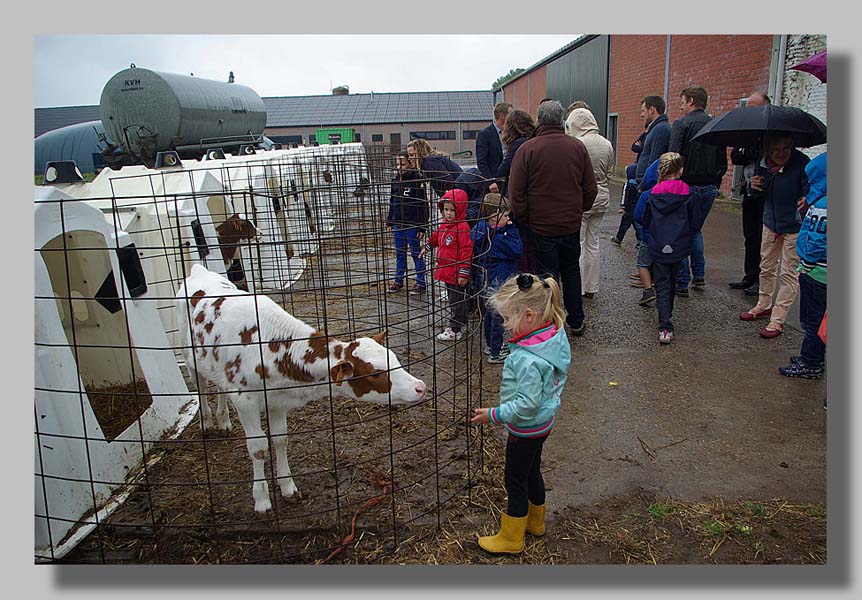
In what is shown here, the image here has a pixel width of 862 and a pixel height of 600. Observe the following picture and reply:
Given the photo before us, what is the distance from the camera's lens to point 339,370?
12.3ft

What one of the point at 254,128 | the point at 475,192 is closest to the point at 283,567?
the point at 475,192

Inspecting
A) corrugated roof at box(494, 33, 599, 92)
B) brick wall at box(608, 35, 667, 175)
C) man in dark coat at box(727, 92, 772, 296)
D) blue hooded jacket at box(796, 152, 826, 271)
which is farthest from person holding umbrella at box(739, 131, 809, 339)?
corrugated roof at box(494, 33, 599, 92)

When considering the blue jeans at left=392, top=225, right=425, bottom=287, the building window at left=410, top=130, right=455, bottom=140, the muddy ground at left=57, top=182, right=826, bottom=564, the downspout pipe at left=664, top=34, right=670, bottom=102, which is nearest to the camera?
the muddy ground at left=57, top=182, right=826, bottom=564

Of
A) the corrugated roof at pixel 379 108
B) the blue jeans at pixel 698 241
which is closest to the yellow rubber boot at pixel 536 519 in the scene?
the blue jeans at pixel 698 241

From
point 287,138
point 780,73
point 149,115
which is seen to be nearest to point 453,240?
point 149,115

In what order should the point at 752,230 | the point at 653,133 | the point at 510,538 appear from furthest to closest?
the point at 653,133, the point at 752,230, the point at 510,538

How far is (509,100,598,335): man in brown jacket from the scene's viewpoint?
6.07 m

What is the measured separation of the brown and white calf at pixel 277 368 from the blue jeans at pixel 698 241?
4458 mm

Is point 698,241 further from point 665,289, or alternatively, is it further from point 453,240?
point 453,240

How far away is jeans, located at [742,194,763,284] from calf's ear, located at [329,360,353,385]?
5818 mm

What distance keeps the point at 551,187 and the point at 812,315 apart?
2548 mm

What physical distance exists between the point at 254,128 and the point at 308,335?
16.2 m

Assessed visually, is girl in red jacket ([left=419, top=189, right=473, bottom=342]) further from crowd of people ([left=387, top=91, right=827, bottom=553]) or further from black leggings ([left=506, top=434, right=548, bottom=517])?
black leggings ([left=506, top=434, right=548, bottom=517])

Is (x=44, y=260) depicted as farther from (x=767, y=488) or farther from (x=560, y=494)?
(x=767, y=488)
